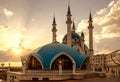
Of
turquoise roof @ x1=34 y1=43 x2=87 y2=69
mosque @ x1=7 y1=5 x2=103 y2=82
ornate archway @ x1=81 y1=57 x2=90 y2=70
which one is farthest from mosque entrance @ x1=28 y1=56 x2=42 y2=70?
ornate archway @ x1=81 y1=57 x2=90 y2=70

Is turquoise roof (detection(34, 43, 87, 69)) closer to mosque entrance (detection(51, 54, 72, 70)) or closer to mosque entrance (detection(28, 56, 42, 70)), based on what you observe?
mosque entrance (detection(51, 54, 72, 70))

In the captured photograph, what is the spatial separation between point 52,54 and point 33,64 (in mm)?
3797

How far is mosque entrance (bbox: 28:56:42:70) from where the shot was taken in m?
36.8

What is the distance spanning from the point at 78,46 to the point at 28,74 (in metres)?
35.2

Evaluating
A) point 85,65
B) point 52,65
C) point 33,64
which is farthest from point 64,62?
point 33,64

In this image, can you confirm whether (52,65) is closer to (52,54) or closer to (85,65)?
(52,54)

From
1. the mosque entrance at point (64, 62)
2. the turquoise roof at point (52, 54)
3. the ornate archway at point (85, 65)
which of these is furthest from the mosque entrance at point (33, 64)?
the ornate archway at point (85, 65)

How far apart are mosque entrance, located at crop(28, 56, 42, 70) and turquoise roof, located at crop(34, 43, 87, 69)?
109 cm

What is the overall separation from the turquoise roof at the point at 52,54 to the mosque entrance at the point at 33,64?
1.09 metres

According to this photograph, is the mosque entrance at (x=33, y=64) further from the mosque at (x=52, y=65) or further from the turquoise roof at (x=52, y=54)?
the turquoise roof at (x=52, y=54)

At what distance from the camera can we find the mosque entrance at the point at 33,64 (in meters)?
36.8

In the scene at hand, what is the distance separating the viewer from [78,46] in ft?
221

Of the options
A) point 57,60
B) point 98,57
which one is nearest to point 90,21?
point 57,60

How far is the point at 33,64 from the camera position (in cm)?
3738
